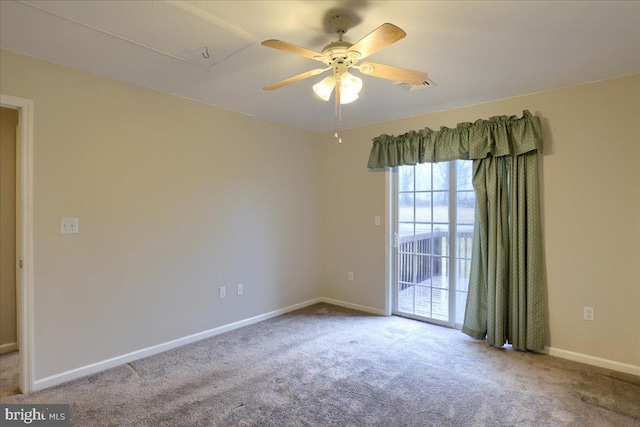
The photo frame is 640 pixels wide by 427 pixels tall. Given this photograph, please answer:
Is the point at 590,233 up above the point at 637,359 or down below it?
above

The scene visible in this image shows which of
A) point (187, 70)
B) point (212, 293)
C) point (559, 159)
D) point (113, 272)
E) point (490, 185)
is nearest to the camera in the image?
point (187, 70)

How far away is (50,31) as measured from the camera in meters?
2.02

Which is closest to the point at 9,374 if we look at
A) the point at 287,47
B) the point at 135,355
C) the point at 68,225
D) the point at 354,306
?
the point at 135,355

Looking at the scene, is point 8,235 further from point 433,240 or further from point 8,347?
point 433,240

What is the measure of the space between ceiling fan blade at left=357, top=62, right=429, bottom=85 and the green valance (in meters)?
1.50

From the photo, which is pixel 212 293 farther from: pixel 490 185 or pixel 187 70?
pixel 490 185

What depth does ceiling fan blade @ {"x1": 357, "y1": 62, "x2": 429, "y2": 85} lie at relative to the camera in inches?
75.5

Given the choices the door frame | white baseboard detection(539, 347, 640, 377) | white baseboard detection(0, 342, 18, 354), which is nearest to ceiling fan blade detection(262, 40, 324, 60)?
the door frame

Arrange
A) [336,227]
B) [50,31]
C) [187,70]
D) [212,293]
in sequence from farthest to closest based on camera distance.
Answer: [336,227], [212,293], [187,70], [50,31]

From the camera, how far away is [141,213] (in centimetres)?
292

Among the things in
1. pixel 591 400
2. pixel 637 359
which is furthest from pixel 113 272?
pixel 637 359

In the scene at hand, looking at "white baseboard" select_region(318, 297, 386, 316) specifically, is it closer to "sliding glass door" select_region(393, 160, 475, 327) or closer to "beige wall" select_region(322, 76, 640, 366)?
"sliding glass door" select_region(393, 160, 475, 327)

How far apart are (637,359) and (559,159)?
170 cm

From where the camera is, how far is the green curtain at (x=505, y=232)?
2.98 meters
